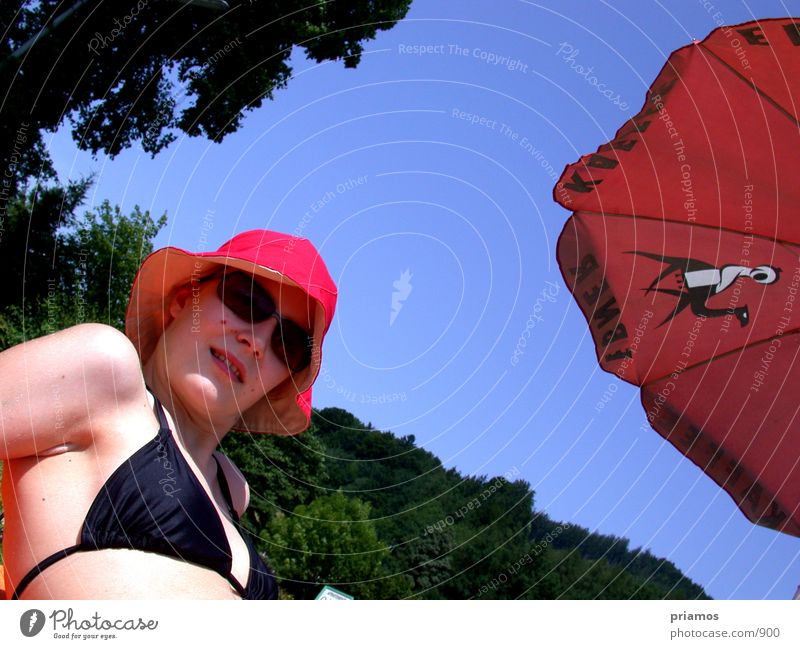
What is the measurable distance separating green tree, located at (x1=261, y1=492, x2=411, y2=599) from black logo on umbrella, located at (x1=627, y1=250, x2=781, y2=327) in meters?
4.21

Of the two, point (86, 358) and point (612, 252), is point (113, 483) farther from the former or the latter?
point (612, 252)

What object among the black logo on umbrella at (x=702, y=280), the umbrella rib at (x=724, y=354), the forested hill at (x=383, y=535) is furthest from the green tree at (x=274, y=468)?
the black logo on umbrella at (x=702, y=280)

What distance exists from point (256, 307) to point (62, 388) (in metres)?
0.48

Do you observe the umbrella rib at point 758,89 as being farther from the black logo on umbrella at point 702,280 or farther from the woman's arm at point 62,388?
the woman's arm at point 62,388

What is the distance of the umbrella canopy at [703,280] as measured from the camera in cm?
313

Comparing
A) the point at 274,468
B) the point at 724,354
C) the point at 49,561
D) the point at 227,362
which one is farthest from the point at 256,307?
the point at 274,468

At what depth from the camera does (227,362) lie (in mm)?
1762

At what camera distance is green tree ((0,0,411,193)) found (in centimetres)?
496

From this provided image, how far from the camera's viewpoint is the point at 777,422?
3.25m

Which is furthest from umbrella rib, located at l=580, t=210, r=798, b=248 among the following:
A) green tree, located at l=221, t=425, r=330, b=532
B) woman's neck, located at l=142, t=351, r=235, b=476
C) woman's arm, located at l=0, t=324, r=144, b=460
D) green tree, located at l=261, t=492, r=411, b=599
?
green tree, located at l=221, t=425, r=330, b=532

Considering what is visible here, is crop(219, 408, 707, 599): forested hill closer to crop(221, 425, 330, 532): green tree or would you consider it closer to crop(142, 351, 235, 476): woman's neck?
crop(221, 425, 330, 532): green tree

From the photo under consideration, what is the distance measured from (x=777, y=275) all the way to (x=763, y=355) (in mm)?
344
